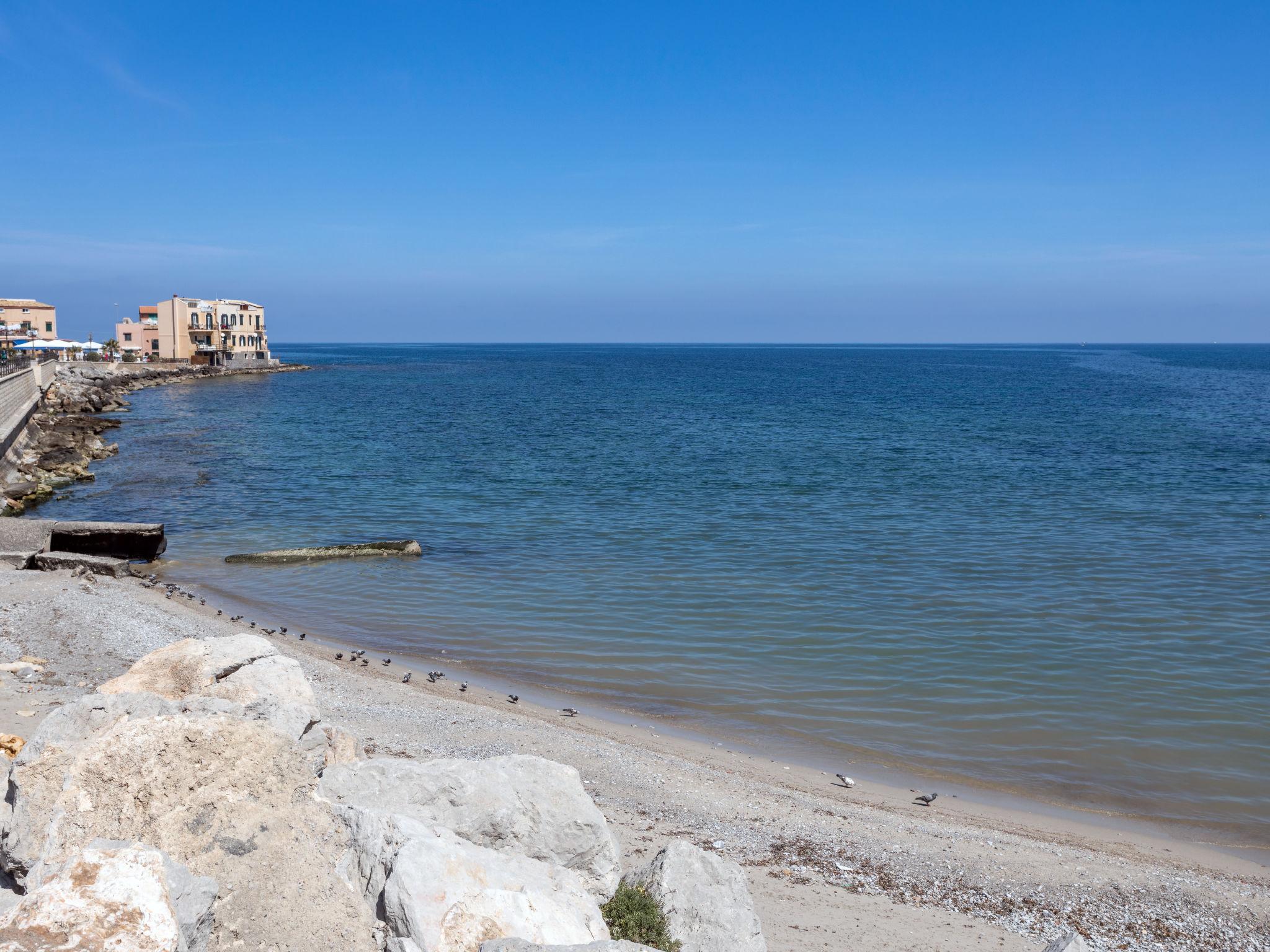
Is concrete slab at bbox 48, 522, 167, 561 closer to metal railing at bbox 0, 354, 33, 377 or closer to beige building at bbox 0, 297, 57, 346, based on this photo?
metal railing at bbox 0, 354, 33, 377

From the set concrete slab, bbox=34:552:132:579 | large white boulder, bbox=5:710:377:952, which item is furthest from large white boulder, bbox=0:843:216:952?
concrete slab, bbox=34:552:132:579

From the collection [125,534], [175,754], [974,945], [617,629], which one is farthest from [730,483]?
[175,754]

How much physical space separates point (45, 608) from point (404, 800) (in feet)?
46.7

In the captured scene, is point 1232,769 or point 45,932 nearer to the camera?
point 45,932

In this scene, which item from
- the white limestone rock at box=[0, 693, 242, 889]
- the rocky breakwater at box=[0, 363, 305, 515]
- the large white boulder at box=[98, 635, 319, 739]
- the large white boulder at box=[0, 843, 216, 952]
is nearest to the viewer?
the large white boulder at box=[0, 843, 216, 952]

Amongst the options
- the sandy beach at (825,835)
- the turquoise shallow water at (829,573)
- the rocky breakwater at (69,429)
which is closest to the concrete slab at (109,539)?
the turquoise shallow water at (829,573)

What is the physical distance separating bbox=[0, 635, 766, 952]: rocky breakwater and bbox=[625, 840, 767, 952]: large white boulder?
13mm

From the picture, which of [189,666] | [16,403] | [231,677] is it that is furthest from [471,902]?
[16,403]

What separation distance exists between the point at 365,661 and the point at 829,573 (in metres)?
11.1

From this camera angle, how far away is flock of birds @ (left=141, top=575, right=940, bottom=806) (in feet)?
42.1

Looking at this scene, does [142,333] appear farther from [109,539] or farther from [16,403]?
[109,539]

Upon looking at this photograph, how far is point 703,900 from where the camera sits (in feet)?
24.2

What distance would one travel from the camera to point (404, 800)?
7.54 metres

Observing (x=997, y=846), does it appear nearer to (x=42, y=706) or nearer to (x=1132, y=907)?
(x=1132, y=907)
